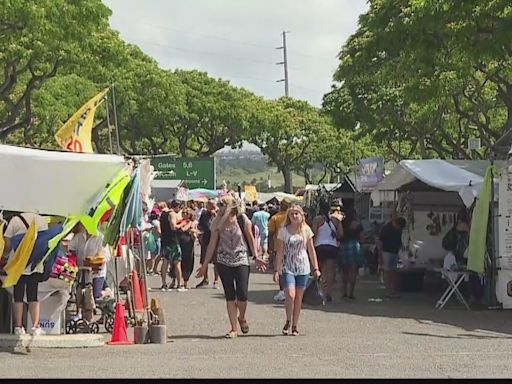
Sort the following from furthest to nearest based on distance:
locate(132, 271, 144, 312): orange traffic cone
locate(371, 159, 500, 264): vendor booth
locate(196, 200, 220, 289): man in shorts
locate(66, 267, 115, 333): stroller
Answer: locate(196, 200, 220, 289): man in shorts < locate(371, 159, 500, 264): vendor booth < locate(132, 271, 144, 312): orange traffic cone < locate(66, 267, 115, 333): stroller

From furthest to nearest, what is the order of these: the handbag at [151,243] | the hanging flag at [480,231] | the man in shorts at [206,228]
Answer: the handbag at [151,243], the man in shorts at [206,228], the hanging flag at [480,231]

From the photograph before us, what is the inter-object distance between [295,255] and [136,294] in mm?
2463

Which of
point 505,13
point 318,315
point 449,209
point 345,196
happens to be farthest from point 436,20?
point 345,196

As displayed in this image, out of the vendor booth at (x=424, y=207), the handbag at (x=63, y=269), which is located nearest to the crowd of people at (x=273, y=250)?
the vendor booth at (x=424, y=207)

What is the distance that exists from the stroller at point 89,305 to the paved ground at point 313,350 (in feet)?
2.77

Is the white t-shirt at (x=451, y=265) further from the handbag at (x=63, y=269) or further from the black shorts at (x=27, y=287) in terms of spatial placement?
the black shorts at (x=27, y=287)

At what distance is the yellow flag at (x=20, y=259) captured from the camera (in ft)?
34.0

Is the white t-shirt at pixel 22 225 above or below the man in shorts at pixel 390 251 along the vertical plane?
above

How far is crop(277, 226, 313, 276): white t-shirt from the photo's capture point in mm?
11422

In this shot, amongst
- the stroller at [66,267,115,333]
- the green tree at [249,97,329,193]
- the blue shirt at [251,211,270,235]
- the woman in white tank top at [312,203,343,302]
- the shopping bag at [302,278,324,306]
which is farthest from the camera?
the green tree at [249,97,329,193]

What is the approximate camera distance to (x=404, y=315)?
13.9 m

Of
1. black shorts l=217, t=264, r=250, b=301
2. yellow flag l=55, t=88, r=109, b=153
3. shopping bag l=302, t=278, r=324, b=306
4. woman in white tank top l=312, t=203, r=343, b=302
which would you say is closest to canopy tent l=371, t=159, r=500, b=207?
woman in white tank top l=312, t=203, r=343, b=302

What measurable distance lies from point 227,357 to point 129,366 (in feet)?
3.59

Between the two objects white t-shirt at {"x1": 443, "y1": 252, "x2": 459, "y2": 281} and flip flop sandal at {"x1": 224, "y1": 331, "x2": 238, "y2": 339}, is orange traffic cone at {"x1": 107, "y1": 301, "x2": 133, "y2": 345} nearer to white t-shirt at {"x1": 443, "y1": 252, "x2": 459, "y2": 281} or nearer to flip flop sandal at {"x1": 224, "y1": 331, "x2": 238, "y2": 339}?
flip flop sandal at {"x1": 224, "y1": 331, "x2": 238, "y2": 339}
